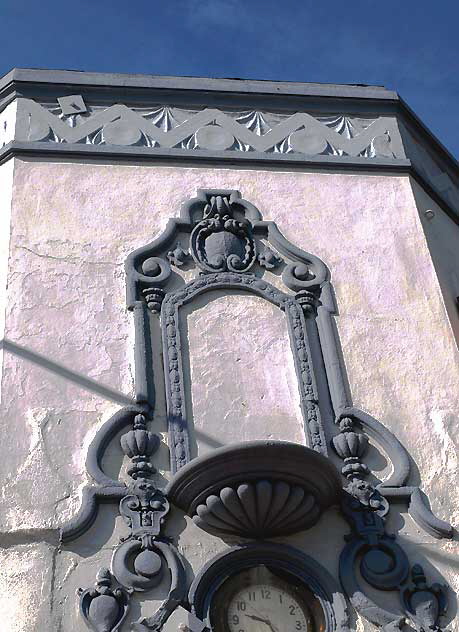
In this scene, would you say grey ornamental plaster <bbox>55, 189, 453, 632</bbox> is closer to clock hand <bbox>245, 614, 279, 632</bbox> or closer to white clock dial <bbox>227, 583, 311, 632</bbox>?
white clock dial <bbox>227, 583, 311, 632</bbox>

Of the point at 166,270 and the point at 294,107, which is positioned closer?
the point at 166,270

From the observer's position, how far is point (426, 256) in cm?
690

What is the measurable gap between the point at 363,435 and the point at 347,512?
1.74 feet

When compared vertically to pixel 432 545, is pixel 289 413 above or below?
above

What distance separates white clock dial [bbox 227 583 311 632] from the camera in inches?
202

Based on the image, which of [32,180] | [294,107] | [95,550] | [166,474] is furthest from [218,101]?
[95,550]

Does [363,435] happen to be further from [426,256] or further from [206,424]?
[426,256]

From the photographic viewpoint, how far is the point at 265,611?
5.18 metres

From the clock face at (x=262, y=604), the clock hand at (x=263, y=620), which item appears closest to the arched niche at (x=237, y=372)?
the clock face at (x=262, y=604)

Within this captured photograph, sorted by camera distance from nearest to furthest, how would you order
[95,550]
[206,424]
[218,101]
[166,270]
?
[95,550] < [206,424] < [166,270] < [218,101]

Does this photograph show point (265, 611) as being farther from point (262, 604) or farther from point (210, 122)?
point (210, 122)

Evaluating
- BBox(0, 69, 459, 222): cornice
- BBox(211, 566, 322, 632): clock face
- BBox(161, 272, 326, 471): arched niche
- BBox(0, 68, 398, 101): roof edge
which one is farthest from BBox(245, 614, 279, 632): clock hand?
BBox(0, 68, 398, 101): roof edge

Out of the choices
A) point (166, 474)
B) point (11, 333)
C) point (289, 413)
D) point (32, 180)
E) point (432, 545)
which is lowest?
point (432, 545)

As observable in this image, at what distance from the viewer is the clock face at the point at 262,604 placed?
5141 mm
